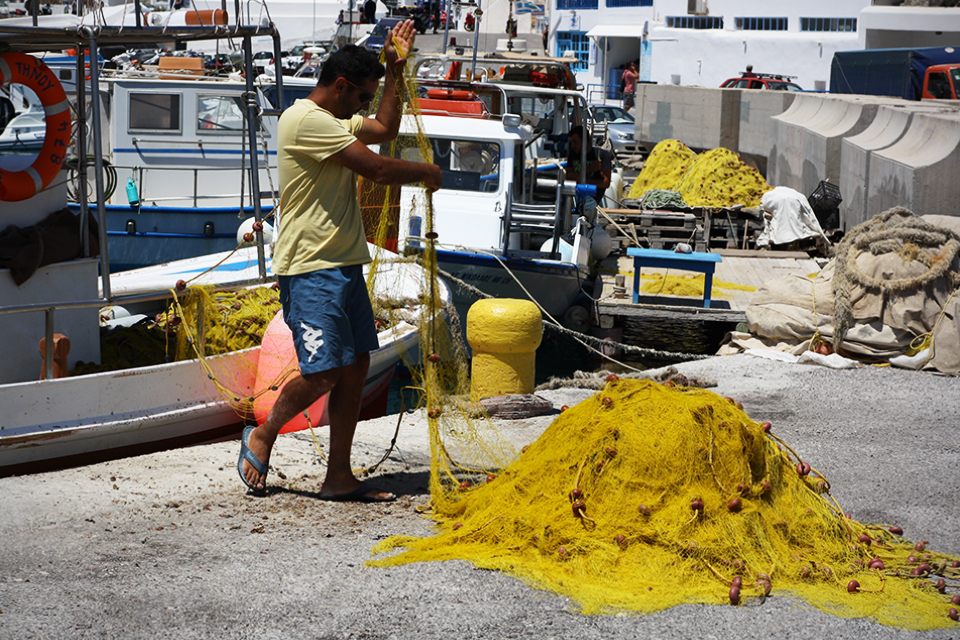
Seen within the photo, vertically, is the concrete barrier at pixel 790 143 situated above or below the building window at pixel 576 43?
below

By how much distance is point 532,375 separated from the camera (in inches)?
264

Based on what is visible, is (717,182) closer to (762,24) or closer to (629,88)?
(762,24)

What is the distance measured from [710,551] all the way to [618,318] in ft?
23.3

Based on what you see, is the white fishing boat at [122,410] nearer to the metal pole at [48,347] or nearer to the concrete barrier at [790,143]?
the metal pole at [48,347]

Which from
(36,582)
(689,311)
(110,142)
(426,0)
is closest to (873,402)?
(689,311)

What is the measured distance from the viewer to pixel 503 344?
21.3 ft

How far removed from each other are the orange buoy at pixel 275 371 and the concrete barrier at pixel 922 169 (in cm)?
785

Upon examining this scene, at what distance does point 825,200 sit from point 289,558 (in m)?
12.4

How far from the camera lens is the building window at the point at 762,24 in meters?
36.6

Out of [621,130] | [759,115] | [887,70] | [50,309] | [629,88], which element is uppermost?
[629,88]

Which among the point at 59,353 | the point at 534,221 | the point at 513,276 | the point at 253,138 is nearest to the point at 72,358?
the point at 59,353

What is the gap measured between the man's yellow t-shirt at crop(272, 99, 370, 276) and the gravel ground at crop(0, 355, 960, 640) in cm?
117

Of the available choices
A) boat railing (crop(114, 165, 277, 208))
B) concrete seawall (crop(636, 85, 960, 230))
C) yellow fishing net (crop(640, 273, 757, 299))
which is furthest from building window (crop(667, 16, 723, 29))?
yellow fishing net (crop(640, 273, 757, 299))

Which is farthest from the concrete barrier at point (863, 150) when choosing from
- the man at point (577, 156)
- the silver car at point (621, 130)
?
the silver car at point (621, 130)
